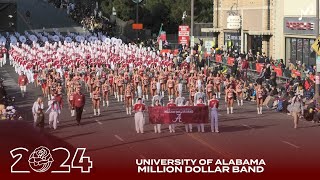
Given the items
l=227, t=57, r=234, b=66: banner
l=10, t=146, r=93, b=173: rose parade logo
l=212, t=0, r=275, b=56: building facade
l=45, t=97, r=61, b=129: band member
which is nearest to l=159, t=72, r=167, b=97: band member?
l=45, t=97, r=61, b=129: band member

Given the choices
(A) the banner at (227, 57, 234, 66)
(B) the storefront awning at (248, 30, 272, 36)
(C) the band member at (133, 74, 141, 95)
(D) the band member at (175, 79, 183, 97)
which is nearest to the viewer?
(D) the band member at (175, 79, 183, 97)

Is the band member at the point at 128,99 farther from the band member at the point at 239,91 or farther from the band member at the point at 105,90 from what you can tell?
the band member at the point at 239,91

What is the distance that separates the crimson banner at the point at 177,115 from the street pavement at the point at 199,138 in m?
0.52

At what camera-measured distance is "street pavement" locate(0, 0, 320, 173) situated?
2544 cm

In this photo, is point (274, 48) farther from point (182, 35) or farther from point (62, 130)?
point (62, 130)

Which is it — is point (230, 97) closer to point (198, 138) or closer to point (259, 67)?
point (198, 138)

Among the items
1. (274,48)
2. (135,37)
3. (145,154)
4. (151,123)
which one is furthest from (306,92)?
(135,37)

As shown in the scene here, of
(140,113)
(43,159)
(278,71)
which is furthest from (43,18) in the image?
(43,159)

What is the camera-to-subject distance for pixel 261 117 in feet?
122

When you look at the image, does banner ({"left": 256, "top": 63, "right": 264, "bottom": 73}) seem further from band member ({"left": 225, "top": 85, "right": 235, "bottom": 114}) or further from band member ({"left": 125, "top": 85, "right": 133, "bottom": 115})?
band member ({"left": 125, "top": 85, "right": 133, "bottom": 115})

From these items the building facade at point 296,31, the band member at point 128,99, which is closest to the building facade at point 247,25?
the building facade at point 296,31

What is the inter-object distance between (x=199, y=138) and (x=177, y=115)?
5.72 ft

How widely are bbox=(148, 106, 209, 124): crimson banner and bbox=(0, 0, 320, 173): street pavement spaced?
52 cm

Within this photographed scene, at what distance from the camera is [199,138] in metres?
29.9
